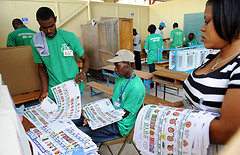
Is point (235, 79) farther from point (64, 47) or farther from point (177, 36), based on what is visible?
point (177, 36)

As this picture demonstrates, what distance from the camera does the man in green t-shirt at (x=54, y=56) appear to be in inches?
59.2

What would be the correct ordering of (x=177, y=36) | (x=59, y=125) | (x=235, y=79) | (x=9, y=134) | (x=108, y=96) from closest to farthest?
(x=9, y=134) → (x=235, y=79) → (x=59, y=125) → (x=108, y=96) → (x=177, y=36)

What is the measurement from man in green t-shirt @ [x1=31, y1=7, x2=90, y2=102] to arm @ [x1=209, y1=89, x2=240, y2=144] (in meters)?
1.22

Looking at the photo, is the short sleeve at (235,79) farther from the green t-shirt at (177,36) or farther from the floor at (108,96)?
the green t-shirt at (177,36)

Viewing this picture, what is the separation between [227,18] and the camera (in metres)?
0.59

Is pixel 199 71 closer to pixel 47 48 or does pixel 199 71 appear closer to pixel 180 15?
pixel 47 48

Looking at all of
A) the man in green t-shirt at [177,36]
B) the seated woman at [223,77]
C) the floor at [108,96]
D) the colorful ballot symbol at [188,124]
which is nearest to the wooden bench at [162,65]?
the floor at [108,96]

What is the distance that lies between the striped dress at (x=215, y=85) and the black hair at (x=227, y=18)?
0.30 feet

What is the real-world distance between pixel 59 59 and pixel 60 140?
815mm

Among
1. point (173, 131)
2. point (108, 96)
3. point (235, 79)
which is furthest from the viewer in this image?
point (108, 96)

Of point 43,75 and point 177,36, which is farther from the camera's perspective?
point 177,36

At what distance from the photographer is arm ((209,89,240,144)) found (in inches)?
20.8

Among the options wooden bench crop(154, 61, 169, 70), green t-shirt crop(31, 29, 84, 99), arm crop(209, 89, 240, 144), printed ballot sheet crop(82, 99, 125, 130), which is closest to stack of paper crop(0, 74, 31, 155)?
arm crop(209, 89, 240, 144)

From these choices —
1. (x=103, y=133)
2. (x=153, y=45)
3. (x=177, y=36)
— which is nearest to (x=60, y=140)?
(x=103, y=133)
